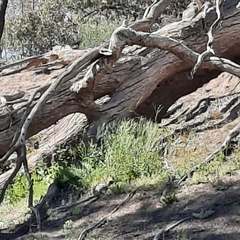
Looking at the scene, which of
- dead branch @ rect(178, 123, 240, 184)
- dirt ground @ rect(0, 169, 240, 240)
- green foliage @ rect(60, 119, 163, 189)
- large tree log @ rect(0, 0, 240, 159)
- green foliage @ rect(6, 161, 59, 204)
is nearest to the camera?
dirt ground @ rect(0, 169, 240, 240)

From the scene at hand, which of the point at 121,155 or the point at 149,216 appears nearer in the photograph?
the point at 149,216

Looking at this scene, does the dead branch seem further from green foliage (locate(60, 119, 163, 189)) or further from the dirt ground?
green foliage (locate(60, 119, 163, 189))

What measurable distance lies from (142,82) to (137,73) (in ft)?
0.52

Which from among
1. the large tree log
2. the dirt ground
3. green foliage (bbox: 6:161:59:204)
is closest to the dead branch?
the dirt ground

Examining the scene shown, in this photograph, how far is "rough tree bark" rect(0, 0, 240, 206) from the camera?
255 inches

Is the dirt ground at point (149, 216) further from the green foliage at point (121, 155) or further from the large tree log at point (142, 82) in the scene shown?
the large tree log at point (142, 82)

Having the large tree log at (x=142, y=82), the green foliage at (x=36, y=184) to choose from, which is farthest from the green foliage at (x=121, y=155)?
the large tree log at (x=142, y=82)

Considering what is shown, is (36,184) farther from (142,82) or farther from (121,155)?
(142,82)

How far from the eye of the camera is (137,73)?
8.34 m

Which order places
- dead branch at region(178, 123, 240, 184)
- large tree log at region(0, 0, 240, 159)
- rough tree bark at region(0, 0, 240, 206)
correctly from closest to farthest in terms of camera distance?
dead branch at region(178, 123, 240, 184), rough tree bark at region(0, 0, 240, 206), large tree log at region(0, 0, 240, 159)

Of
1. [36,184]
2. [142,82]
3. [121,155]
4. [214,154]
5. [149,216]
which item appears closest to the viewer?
[149,216]

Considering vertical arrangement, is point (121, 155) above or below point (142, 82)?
below

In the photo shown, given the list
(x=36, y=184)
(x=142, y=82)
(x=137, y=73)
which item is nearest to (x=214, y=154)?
(x=142, y=82)

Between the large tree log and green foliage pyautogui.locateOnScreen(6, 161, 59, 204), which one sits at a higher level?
the large tree log
